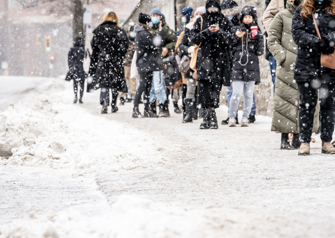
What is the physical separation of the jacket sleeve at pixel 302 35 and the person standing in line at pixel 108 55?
266 inches

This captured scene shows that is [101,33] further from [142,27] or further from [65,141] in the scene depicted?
[65,141]

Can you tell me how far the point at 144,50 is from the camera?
11508 mm

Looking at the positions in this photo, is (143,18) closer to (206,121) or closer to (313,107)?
(206,121)

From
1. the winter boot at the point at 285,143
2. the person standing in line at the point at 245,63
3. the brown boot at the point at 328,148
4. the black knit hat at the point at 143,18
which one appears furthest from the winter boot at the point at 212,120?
the black knit hat at the point at 143,18

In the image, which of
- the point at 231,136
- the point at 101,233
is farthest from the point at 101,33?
the point at 101,233

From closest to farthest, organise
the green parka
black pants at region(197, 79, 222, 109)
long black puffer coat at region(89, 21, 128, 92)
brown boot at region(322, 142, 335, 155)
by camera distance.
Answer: brown boot at region(322, 142, 335, 155) < the green parka < black pants at region(197, 79, 222, 109) < long black puffer coat at region(89, 21, 128, 92)

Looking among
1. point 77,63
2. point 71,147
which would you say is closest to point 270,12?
point 71,147

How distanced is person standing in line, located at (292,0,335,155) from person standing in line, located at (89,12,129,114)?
6.75 m

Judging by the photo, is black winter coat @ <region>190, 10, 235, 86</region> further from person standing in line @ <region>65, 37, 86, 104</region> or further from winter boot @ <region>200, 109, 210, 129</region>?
person standing in line @ <region>65, 37, 86, 104</region>

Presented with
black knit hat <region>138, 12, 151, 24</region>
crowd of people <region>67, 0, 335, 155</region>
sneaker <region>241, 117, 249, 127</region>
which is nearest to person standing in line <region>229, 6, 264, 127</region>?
crowd of people <region>67, 0, 335, 155</region>

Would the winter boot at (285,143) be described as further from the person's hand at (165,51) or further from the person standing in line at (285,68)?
the person's hand at (165,51)

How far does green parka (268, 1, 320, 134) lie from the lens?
21.5 feet

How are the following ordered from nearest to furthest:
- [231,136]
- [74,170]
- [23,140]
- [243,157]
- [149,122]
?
[74,170] < [243,157] < [23,140] < [231,136] < [149,122]

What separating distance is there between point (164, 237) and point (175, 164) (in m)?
3.32
